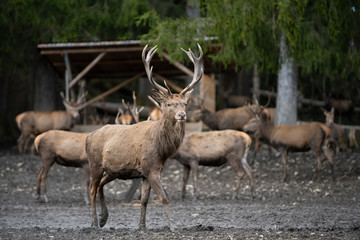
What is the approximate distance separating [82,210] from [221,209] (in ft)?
8.46

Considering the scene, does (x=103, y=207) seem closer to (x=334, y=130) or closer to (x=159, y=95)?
(x=159, y=95)

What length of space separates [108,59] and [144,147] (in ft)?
40.3

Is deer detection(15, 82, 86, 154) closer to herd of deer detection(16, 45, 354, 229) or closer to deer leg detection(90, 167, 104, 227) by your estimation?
herd of deer detection(16, 45, 354, 229)

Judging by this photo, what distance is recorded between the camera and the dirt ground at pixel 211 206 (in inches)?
293

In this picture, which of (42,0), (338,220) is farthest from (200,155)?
(42,0)

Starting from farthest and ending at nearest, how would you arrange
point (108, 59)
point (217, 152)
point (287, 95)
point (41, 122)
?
point (41, 122), point (108, 59), point (287, 95), point (217, 152)

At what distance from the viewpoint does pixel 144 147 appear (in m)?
7.88

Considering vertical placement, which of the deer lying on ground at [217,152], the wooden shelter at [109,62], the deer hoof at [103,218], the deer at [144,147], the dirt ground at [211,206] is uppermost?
the wooden shelter at [109,62]

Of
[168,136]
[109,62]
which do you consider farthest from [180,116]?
[109,62]

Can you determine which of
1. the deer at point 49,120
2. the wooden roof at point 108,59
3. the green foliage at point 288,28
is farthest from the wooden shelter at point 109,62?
the green foliage at point 288,28

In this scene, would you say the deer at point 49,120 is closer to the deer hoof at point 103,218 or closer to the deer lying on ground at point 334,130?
the deer lying on ground at point 334,130

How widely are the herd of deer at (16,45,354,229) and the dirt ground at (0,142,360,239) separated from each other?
1.69 feet

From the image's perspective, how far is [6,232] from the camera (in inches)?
302

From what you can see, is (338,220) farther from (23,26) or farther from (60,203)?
(23,26)
